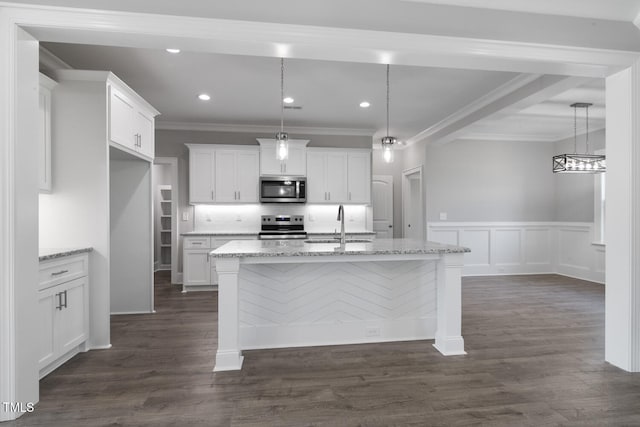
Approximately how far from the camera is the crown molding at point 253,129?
607 cm

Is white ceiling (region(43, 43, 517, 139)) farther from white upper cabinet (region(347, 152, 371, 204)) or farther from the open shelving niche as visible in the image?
the open shelving niche

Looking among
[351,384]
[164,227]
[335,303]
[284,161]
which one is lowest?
[351,384]

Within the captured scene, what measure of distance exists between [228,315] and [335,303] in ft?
3.26

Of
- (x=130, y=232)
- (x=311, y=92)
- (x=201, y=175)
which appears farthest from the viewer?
(x=201, y=175)

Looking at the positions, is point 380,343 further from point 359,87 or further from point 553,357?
point 359,87

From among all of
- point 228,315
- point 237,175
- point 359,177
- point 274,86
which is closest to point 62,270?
point 228,315

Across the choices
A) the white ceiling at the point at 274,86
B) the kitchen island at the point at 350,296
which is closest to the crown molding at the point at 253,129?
the white ceiling at the point at 274,86

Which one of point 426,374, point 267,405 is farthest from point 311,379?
point 426,374

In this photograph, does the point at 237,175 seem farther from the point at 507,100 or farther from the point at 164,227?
the point at 507,100

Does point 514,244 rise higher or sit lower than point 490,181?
lower

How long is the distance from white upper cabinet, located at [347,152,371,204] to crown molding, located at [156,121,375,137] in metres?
0.50

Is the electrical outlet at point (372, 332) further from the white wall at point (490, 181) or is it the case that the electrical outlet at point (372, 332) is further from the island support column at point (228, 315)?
the white wall at point (490, 181)

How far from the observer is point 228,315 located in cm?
273

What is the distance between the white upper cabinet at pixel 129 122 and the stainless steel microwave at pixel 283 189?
2.11 m
